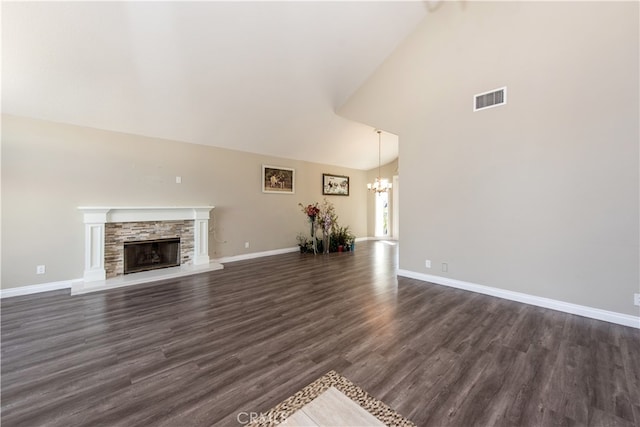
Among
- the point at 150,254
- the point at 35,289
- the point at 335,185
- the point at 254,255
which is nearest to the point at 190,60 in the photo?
the point at 150,254

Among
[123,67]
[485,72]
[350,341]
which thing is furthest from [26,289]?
[485,72]

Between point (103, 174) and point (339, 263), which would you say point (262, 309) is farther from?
point (103, 174)

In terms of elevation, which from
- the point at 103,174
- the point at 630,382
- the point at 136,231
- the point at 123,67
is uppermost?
the point at 123,67

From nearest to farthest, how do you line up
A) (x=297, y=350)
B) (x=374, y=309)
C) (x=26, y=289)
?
(x=297, y=350)
(x=374, y=309)
(x=26, y=289)

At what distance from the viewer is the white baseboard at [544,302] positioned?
2.64 meters

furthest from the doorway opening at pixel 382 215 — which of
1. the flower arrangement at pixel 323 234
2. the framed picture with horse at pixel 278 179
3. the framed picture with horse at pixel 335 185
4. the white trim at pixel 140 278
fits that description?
the white trim at pixel 140 278

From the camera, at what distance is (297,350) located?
85.7 inches

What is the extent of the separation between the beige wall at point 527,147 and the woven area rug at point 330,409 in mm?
2865

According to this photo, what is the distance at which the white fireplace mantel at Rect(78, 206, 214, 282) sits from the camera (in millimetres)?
3945

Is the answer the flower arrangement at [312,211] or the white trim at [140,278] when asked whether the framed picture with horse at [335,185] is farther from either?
the white trim at [140,278]

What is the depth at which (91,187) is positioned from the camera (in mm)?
4105

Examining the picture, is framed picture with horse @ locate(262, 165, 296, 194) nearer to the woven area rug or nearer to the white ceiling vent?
the white ceiling vent

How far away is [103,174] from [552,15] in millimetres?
6816

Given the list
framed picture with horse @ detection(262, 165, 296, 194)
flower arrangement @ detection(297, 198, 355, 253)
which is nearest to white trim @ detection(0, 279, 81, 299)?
framed picture with horse @ detection(262, 165, 296, 194)
